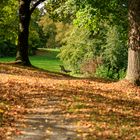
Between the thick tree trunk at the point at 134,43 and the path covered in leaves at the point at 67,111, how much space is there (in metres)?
0.49

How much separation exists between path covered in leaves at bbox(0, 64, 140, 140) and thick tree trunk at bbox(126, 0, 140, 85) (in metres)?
0.49

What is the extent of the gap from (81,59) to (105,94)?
3560cm

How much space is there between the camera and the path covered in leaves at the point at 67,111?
9.26 m

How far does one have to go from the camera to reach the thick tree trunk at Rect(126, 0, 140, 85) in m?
15.4

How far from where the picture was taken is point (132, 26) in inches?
620

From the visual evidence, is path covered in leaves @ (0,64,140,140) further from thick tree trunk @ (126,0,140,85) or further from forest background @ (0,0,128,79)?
forest background @ (0,0,128,79)

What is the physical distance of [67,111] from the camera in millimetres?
11156

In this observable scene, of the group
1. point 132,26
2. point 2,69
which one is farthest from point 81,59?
point 132,26

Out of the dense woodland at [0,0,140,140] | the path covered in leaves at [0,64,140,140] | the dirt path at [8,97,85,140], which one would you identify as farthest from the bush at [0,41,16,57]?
the dirt path at [8,97,85,140]

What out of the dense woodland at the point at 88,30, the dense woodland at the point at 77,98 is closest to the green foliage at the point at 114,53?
the dense woodland at the point at 88,30

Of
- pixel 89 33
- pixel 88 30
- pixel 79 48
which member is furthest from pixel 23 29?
pixel 79 48

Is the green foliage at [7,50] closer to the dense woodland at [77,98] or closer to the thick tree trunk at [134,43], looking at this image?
the dense woodland at [77,98]

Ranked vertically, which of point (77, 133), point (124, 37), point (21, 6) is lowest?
point (77, 133)

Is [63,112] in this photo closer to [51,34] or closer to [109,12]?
[109,12]
